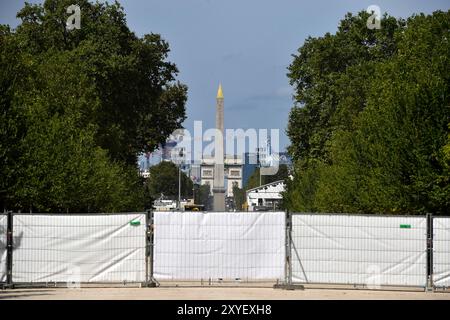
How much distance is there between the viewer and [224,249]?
25.1m

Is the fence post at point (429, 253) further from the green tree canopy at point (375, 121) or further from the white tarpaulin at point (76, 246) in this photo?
the green tree canopy at point (375, 121)

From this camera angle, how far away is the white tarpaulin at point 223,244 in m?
25.0

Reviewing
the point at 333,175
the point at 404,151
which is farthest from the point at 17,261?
the point at 333,175

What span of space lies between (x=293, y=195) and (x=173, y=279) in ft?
206

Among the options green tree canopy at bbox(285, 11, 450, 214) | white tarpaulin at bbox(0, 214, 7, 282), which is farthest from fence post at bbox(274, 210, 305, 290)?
green tree canopy at bbox(285, 11, 450, 214)

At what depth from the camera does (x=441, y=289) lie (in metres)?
25.1

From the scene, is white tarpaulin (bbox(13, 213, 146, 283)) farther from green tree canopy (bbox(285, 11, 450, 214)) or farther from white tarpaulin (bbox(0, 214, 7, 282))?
green tree canopy (bbox(285, 11, 450, 214))

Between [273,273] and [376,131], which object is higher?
[376,131]

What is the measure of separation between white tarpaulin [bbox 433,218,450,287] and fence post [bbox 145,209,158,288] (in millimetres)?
6867

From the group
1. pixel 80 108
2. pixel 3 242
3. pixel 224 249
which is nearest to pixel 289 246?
pixel 224 249

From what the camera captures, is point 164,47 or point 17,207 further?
point 164,47

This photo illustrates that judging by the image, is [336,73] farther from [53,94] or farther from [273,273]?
[273,273]

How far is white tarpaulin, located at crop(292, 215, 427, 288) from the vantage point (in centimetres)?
2478

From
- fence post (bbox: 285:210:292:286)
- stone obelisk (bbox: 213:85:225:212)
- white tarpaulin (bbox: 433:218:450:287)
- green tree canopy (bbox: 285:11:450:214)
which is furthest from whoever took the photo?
stone obelisk (bbox: 213:85:225:212)
